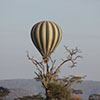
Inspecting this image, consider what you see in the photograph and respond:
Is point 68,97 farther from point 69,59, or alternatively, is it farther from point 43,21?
point 43,21

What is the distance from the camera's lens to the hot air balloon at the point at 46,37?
59875 millimetres

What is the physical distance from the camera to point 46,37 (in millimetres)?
60375

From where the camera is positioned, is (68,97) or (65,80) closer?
(68,97)

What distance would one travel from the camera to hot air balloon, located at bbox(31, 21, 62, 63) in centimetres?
5988

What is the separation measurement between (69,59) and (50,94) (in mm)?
7179

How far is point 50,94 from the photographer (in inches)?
2186

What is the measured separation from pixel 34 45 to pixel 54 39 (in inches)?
152

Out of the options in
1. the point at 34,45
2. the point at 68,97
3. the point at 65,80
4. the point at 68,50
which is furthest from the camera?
the point at 65,80

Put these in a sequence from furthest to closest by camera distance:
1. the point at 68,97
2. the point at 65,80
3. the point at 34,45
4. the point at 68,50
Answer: the point at 65,80 < the point at 34,45 < the point at 68,50 < the point at 68,97

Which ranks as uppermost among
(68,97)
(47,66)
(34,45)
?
(34,45)

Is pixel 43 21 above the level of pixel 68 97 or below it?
above

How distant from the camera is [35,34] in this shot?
199ft

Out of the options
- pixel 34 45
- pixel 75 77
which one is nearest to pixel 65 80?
pixel 75 77

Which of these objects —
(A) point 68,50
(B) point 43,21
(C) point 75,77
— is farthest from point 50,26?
(C) point 75,77
